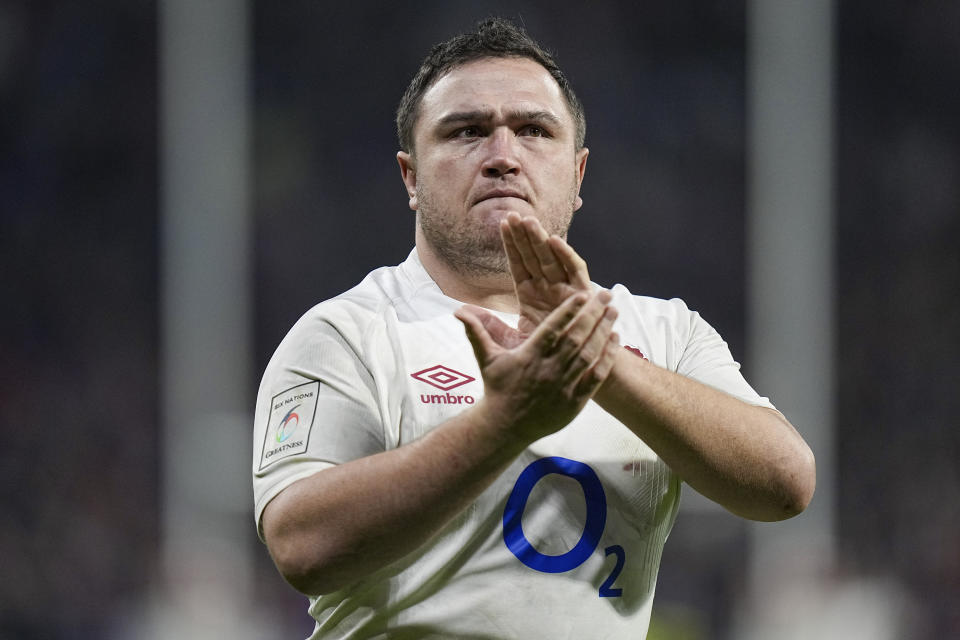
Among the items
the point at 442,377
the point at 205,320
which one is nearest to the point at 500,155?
the point at 442,377

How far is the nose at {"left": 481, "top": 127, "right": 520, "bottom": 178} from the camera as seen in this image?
6.37 ft

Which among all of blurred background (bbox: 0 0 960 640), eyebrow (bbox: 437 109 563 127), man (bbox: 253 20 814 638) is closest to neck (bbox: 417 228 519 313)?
man (bbox: 253 20 814 638)

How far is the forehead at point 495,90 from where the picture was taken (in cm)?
200

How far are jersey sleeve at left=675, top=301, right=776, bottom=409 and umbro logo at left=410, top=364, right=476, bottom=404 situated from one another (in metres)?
0.41

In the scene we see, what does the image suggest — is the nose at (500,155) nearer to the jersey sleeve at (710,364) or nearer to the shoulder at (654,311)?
the shoulder at (654,311)

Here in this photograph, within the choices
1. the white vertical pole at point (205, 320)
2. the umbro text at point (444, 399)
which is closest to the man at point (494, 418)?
the umbro text at point (444, 399)

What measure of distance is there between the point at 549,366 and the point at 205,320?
12.1 feet

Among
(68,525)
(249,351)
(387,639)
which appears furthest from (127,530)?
(387,639)

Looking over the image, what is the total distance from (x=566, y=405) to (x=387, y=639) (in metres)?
0.55

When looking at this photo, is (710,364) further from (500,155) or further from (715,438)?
(500,155)

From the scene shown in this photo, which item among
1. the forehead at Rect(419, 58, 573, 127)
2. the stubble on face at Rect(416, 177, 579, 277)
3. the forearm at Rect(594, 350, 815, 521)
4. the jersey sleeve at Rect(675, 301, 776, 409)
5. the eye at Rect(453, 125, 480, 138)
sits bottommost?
the forearm at Rect(594, 350, 815, 521)

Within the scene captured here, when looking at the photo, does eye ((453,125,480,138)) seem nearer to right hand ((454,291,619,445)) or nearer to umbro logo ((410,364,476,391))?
umbro logo ((410,364,476,391))

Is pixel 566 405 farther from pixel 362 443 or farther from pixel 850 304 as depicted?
pixel 850 304

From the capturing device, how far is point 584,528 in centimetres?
180
